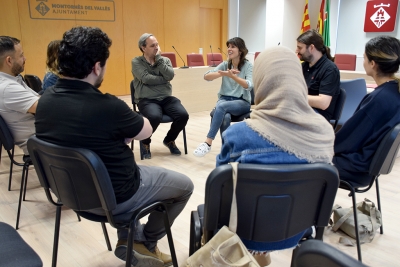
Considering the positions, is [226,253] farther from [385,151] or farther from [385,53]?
[385,53]

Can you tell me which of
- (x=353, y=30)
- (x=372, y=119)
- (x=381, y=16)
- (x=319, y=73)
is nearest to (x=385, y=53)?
(x=372, y=119)

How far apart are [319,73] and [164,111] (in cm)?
158

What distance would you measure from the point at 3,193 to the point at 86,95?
190cm

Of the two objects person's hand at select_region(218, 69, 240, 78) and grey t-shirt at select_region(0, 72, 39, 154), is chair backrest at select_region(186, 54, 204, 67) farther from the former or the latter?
grey t-shirt at select_region(0, 72, 39, 154)

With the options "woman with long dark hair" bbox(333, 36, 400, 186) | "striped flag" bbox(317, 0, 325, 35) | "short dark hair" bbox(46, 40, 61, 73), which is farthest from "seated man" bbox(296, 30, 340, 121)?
"striped flag" bbox(317, 0, 325, 35)

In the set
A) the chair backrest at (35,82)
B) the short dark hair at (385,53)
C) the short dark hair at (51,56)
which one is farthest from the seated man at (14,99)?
the short dark hair at (385,53)

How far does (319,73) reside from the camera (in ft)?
8.29

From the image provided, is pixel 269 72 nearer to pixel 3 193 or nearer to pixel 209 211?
pixel 209 211

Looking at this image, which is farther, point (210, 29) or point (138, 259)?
point (210, 29)

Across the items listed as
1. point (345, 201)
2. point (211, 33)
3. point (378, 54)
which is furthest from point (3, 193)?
point (211, 33)

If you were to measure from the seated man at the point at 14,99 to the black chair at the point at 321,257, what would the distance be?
81.7 inches

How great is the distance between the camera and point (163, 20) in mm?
8164

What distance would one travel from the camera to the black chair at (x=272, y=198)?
3.21 ft

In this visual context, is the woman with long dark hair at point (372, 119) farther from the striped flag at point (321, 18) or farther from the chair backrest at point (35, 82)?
the striped flag at point (321, 18)
